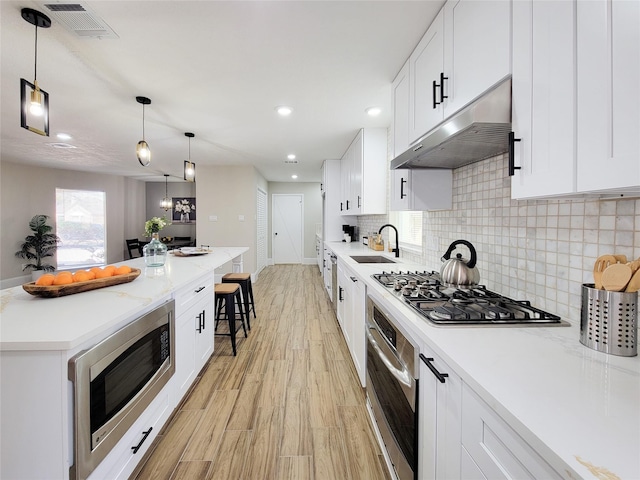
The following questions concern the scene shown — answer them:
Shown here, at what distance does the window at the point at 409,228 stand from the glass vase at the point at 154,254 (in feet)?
7.48

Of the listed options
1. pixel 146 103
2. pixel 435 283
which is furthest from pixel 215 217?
pixel 435 283

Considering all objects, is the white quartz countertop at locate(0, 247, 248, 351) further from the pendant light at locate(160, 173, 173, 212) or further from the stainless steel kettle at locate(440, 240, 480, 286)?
the pendant light at locate(160, 173, 173, 212)

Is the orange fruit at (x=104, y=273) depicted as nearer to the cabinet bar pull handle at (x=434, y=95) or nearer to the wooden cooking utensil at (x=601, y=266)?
the cabinet bar pull handle at (x=434, y=95)

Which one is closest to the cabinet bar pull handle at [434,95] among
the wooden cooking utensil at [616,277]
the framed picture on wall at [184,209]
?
the wooden cooking utensil at [616,277]

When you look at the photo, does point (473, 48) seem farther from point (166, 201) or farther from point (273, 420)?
point (166, 201)

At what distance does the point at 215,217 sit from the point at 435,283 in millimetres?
5537

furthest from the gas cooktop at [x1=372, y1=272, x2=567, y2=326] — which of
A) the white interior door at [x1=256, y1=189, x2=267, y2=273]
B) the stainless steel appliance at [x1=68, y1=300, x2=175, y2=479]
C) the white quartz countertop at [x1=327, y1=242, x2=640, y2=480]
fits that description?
the white interior door at [x1=256, y1=189, x2=267, y2=273]

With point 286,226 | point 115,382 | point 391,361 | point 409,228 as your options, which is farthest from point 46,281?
point 286,226

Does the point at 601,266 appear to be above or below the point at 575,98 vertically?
below

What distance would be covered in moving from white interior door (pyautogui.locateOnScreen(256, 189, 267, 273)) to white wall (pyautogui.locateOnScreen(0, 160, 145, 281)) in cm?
412

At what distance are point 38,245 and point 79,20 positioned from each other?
22.5 ft

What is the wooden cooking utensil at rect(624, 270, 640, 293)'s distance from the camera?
2.75ft

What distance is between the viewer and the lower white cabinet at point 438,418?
92 cm

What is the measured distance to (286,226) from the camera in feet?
30.1
